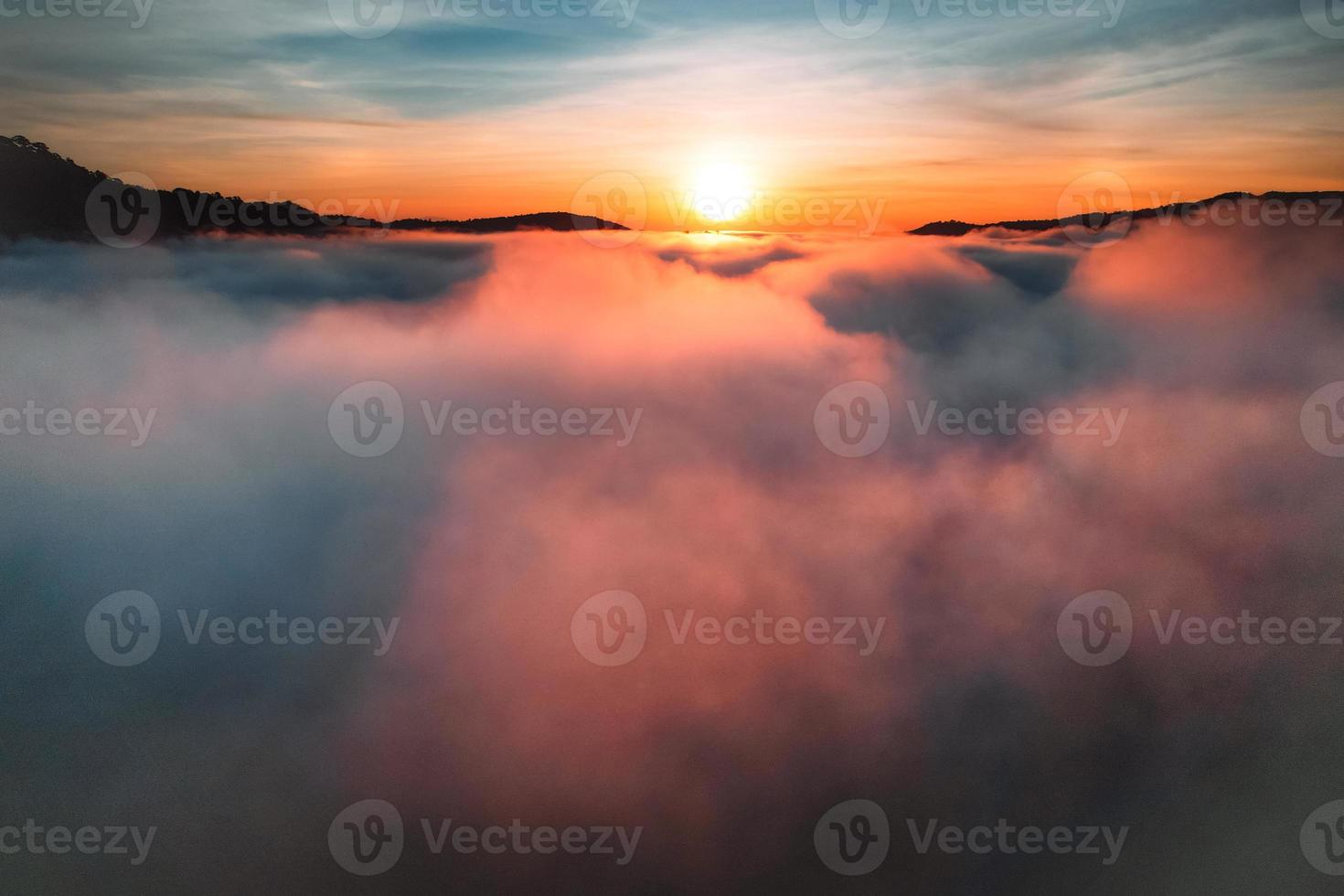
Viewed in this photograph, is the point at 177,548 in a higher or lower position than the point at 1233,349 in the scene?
lower

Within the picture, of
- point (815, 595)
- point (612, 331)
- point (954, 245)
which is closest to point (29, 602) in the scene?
point (612, 331)

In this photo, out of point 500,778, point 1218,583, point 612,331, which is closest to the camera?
point 500,778

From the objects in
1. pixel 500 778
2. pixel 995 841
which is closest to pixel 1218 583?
pixel 995 841

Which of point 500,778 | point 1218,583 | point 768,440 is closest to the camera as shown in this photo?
point 500,778

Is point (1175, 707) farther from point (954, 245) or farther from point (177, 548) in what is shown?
point (177, 548)

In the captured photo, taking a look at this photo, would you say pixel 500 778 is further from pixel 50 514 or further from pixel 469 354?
pixel 50 514

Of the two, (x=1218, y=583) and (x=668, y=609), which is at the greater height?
(x=1218, y=583)

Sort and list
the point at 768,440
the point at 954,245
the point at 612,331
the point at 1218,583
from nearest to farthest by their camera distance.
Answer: the point at 1218,583
the point at 954,245
the point at 768,440
the point at 612,331

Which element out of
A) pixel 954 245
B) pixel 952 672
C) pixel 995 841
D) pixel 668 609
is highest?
pixel 954 245

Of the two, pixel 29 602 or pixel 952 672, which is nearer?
pixel 29 602
